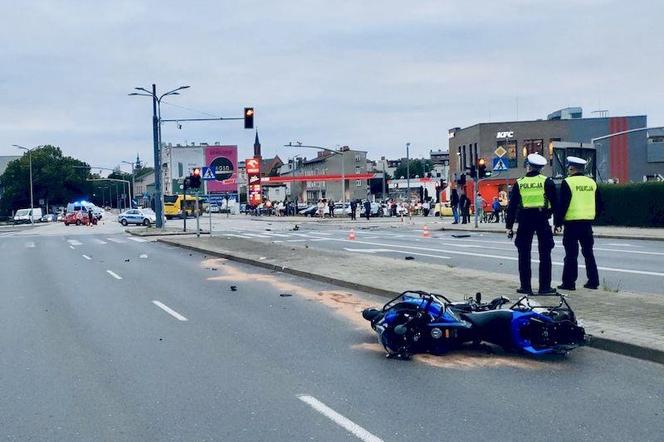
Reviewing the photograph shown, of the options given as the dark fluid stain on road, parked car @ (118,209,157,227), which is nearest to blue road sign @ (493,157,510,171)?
the dark fluid stain on road

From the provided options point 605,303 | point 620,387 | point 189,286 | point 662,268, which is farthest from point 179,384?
Answer: point 662,268

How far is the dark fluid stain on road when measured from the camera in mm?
7383

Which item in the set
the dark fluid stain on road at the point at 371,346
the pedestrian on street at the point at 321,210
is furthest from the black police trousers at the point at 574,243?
the pedestrian on street at the point at 321,210

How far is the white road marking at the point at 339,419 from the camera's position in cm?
528

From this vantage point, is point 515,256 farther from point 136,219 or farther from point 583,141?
point 583,141

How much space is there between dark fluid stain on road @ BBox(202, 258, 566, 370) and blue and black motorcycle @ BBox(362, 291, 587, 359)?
117 millimetres

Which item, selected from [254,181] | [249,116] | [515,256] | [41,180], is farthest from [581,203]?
[41,180]

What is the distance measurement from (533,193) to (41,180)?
134 metres

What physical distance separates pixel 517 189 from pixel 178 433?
7.19 meters

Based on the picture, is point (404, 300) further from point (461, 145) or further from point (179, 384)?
point (461, 145)

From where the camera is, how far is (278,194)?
152 metres

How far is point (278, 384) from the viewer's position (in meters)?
6.84

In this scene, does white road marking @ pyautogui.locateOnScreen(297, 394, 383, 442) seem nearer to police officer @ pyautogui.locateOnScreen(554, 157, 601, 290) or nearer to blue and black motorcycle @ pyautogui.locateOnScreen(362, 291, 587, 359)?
blue and black motorcycle @ pyautogui.locateOnScreen(362, 291, 587, 359)

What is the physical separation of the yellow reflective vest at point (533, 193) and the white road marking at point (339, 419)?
231 inches
